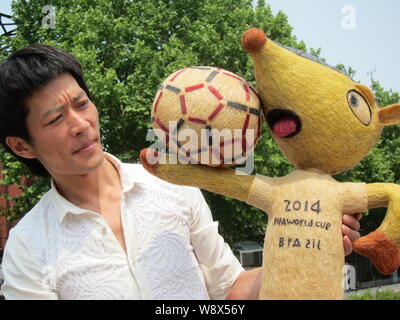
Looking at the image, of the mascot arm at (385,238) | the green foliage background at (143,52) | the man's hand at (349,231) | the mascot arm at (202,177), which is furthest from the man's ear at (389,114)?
the green foliage background at (143,52)

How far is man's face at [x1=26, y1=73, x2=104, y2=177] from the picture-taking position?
152cm

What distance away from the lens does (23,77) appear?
153 centimetres

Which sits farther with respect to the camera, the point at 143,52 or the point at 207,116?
the point at 143,52

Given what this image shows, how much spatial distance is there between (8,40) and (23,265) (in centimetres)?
1032

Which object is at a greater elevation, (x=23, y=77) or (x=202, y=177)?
(x=23, y=77)

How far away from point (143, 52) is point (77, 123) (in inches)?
334

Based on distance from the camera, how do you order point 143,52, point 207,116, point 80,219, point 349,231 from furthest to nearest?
point 143,52
point 80,219
point 349,231
point 207,116

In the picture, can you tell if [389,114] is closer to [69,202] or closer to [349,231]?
[349,231]

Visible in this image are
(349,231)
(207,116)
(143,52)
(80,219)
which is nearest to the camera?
(207,116)

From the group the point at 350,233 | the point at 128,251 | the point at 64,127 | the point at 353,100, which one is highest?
the point at 353,100

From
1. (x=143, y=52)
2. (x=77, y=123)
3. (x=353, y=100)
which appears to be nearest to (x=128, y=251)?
(x=77, y=123)

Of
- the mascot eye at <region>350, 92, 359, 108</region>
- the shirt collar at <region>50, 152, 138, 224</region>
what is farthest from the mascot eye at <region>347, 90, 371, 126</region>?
the shirt collar at <region>50, 152, 138, 224</region>

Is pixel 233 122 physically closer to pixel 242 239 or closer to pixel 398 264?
pixel 398 264

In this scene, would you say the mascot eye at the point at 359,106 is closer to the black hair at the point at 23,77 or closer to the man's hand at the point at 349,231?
the man's hand at the point at 349,231
